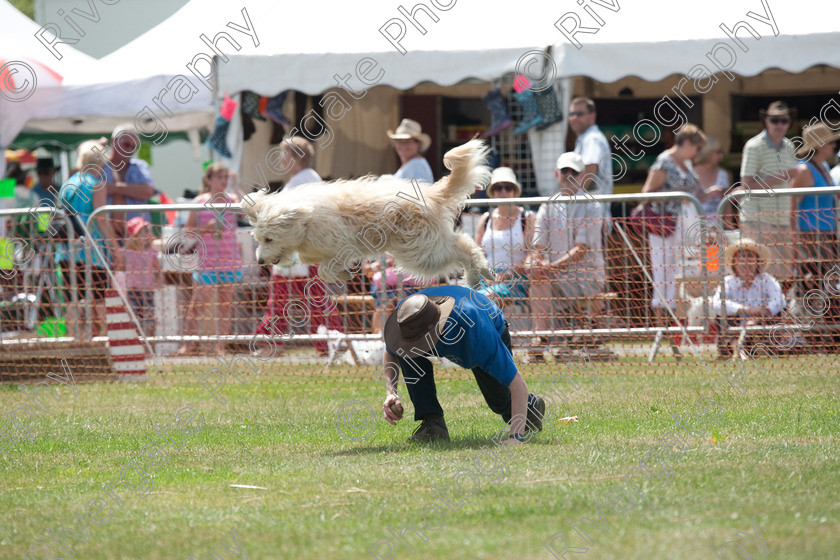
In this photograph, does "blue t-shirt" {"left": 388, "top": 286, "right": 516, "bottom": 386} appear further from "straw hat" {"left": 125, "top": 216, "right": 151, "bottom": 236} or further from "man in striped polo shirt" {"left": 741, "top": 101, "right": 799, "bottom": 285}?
"straw hat" {"left": 125, "top": 216, "right": 151, "bottom": 236}

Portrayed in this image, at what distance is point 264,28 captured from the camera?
11.5 metres

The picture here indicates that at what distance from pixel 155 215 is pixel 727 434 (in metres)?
7.52

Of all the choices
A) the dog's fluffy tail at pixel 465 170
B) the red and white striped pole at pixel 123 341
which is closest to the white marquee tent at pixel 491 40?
the red and white striped pole at pixel 123 341

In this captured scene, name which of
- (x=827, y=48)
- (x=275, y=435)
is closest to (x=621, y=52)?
(x=827, y=48)

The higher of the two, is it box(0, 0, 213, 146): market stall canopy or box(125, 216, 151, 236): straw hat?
box(0, 0, 213, 146): market stall canopy

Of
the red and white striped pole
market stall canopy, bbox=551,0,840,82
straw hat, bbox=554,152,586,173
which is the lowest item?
the red and white striped pole

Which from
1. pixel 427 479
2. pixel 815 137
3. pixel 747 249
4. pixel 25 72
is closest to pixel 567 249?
pixel 747 249

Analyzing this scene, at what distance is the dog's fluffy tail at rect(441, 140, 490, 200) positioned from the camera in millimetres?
5484

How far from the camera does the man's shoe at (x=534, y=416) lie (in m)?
5.88

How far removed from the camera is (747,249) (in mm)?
8914

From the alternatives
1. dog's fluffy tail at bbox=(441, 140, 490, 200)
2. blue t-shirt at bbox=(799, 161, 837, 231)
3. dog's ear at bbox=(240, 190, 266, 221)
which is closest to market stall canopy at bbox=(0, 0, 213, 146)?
blue t-shirt at bbox=(799, 161, 837, 231)

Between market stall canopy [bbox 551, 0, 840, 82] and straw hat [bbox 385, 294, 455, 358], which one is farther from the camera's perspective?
market stall canopy [bbox 551, 0, 840, 82]

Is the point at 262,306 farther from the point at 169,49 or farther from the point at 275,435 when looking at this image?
the point at 169,49

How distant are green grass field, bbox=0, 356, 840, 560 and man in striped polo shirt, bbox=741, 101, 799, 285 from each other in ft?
4.86
